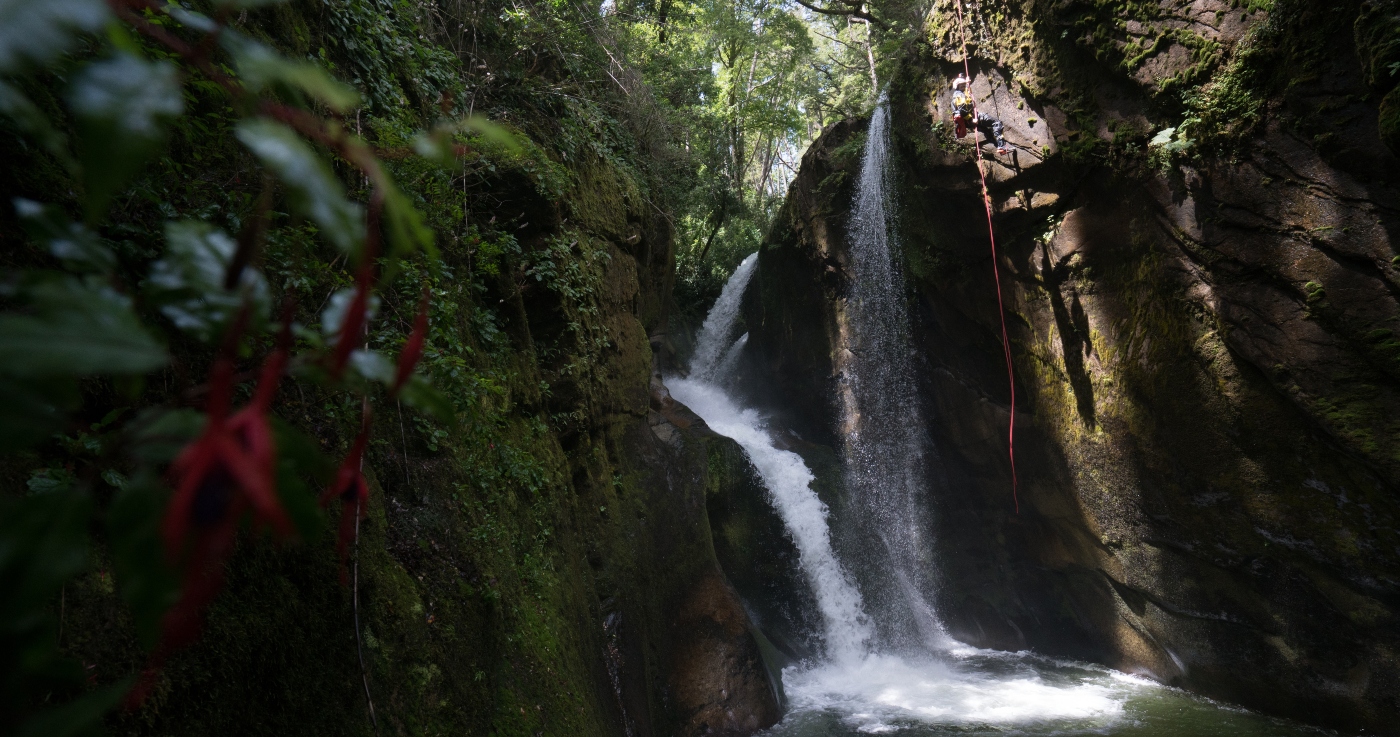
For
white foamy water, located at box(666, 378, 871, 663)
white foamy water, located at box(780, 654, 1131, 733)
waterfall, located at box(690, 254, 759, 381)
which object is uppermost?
waterfall, located at box(690, 254, 759, 381)

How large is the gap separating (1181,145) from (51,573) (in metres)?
8.16

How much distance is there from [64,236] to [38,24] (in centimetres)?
32

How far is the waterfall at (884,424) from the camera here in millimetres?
11344

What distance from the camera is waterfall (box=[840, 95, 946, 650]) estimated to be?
11344 mm

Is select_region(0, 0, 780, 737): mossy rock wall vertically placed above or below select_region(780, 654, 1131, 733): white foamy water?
above

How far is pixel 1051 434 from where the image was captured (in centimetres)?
899

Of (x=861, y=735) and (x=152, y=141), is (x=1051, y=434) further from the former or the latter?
(x=152, y=141)

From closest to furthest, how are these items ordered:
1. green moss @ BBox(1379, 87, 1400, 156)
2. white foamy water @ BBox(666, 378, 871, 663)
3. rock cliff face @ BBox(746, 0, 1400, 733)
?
green moss @ BBox(1379, 87, 1400, 156), rock cliff face @ BBox(746, 0, 1400, 733), white foamy water @ BBox(666, 378, 871, 663)

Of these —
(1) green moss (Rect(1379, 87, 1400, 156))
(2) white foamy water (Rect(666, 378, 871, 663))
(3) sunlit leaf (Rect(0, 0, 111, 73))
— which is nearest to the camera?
(3) sunlit leaf (Rect(0, 0, 111, 73))

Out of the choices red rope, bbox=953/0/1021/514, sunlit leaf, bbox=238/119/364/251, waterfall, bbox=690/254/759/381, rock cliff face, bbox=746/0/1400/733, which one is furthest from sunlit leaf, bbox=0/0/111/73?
waterfall, bbox=690/254/759/381

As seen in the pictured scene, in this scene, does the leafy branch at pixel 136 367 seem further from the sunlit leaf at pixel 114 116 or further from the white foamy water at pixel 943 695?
the white foamy water at pixel 943 695

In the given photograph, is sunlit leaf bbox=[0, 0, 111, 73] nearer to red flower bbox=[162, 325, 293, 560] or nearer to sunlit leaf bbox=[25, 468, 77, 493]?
red flower bbox=[162, 325, 293, 560]

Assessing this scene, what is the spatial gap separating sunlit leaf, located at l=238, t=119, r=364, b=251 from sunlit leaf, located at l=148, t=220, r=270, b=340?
22cm

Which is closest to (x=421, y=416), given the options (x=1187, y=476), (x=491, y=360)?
(x=491, y=360)
